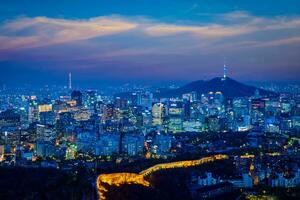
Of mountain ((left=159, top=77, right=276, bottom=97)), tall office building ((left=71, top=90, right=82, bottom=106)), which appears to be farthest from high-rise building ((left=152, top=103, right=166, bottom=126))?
mountain ((left=159, top=77, right=276, bottom=97))

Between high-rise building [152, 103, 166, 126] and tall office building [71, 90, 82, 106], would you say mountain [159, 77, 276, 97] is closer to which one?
tall office building [71, 90, 82, 106]

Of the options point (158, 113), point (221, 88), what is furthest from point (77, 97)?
point (221, 88)

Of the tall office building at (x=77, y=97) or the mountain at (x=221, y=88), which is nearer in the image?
the tall office building at (x=77, y=97)

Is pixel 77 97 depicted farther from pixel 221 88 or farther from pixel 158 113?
pixel 221 88

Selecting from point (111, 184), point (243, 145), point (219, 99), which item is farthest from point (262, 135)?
point (219, 99)

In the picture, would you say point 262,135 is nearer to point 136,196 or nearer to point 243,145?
point 243,145

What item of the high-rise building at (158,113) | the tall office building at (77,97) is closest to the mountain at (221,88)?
the tall office building at (77,97)

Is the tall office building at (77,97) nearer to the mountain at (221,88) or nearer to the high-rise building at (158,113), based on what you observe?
the high-rise building at (158,113)

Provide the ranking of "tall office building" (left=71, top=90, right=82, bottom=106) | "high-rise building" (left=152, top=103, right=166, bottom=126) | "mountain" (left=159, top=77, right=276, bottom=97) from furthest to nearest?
"mountain" (left=159, top=77, right=276, bottom=97), "tall office building" (left=71, top=90, right=82, bottom=106), "high-rise building" (left=152, top=103, right=166, bottom=126)

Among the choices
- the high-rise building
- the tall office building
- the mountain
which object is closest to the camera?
the high-rise building
